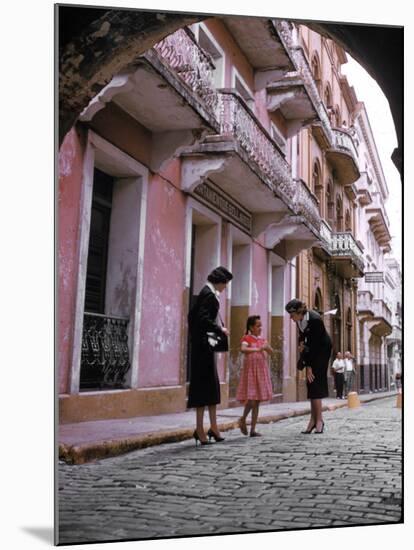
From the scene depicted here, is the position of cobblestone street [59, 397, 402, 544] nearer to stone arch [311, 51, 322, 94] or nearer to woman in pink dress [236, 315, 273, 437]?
woman in pink dress [236, 315, 273, 437]

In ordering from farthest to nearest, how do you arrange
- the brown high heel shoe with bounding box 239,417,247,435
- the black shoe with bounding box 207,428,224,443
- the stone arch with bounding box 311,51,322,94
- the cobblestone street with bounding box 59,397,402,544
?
the stone arch with bounding box 311,51,322,94
the brown high heel shoe with bounding box 239,417,247,435
the black shoe with bounding box 207,428,224,443
the cobblestone street with bounding box 59,397,402,544

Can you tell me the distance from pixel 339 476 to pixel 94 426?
1.52m

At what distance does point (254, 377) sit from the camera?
482 centimetres

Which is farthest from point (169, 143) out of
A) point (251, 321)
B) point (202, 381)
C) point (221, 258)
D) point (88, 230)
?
point (202, 381)

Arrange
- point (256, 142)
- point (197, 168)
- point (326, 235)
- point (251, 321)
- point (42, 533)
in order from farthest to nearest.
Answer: point (326, 235) → point (256, 142) → point (197, 168) → point (251, 321) → point (42, 533)

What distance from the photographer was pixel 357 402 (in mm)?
5219

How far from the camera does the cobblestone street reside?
400 centimetres

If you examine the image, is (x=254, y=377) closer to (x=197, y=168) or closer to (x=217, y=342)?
(x=217, y=342)

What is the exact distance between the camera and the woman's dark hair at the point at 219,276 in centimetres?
480

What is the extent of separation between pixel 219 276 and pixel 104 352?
35.3 inches

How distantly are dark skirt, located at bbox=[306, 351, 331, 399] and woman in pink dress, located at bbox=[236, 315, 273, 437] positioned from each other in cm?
34


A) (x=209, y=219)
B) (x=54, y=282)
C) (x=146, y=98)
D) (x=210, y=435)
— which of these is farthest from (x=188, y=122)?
(x=210, y=435)

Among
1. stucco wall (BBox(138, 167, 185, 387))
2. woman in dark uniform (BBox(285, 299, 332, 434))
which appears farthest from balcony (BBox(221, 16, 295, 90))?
woman in dark uniform (BBox(285, 299, 332, 434))

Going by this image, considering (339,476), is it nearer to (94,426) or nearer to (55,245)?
(94,426)
